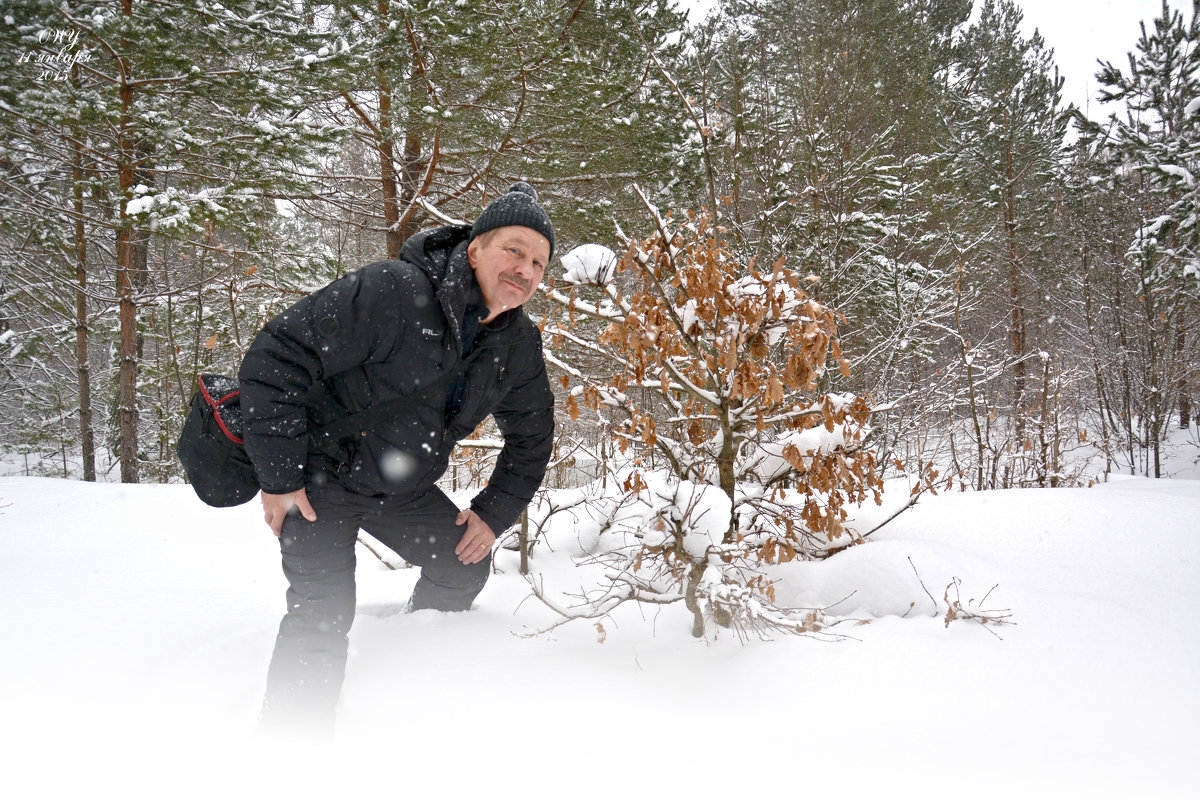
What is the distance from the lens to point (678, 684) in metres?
1.87

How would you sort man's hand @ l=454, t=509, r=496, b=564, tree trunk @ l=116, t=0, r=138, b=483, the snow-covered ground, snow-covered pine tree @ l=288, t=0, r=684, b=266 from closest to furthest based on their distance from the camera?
1. the snow-covered ground
2. man's hand @ l=454, t=509, r=496, b=564
3. snow-covered pine tree @ l=288, t=0, r=684, b=266
4. tree trunk @ l=116, t=0, r=138, b=483

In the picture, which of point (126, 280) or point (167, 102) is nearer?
point (167, 102)

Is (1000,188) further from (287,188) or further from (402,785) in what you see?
(402,785)

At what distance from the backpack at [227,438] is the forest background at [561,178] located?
0.98 metres

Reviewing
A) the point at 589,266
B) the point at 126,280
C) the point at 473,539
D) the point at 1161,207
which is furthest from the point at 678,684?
the point at 1161,207

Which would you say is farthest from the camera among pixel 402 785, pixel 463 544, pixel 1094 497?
pixel 1094 497

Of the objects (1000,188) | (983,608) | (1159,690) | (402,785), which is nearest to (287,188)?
(402,785)

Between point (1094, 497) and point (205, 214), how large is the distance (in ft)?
25.8

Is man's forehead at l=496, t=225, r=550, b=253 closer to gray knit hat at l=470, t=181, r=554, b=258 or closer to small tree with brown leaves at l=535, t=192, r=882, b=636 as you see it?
gray knit hat at l=470, t=181, r=554, b=258

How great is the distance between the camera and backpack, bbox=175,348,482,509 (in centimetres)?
179

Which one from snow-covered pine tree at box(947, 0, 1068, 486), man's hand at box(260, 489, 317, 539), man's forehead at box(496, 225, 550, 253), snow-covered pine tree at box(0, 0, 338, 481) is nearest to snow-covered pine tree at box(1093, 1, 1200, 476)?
snow-covered pine tree at box(947, 0, 1068, 486)

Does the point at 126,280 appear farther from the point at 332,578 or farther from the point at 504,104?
the point at 332,578

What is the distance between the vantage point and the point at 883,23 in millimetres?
11570

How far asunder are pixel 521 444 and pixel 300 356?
0.87m
